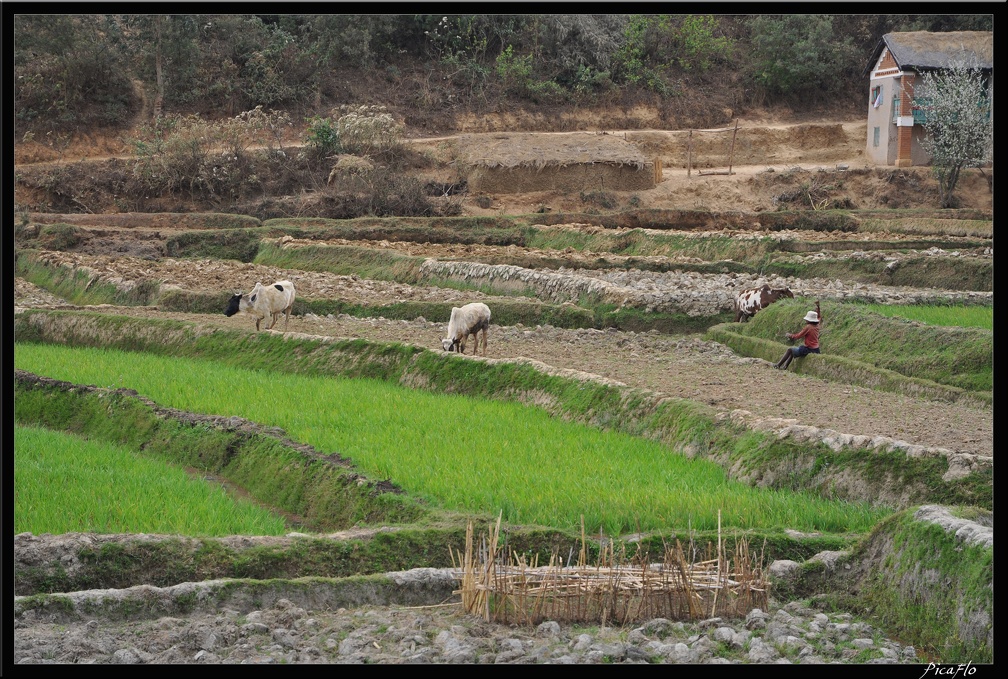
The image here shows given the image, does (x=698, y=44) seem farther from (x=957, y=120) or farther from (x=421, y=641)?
(x=421, y=641)

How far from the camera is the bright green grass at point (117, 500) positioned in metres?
7.98

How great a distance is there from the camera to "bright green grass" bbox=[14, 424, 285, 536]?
798 cm

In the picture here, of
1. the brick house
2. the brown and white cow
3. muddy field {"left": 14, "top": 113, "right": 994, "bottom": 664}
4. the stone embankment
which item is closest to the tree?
the brick house

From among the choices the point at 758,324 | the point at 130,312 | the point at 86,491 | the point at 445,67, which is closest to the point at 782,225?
the point at 758,324

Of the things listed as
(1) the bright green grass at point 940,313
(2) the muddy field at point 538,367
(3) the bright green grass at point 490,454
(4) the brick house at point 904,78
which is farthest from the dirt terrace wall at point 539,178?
(3) the bright green grass at point 490,454

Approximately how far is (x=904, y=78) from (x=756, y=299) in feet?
92.2

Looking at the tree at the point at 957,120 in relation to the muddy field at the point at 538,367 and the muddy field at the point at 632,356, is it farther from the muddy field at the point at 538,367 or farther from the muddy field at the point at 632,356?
the muddy field at the point at 632,356

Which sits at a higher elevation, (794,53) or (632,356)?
(794,53)

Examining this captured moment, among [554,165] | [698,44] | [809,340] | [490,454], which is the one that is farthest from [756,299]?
[698,44]

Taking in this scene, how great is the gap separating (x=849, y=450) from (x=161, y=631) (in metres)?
5.73

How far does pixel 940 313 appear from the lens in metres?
17.3

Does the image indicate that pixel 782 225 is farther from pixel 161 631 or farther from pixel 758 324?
pixel 161 631

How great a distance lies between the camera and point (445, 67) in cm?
5244

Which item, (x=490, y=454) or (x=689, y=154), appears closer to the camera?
(x=490, y=454)
